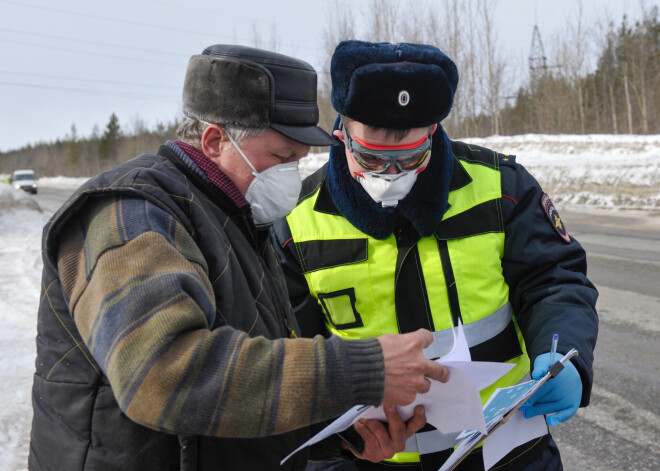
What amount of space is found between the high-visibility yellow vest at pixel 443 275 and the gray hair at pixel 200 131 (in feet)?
1.84

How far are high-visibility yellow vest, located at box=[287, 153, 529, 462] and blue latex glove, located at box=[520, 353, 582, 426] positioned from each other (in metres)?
0.20

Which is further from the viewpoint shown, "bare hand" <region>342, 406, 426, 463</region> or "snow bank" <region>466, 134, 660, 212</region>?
"snow bank" <region>466, 134, 660, 212</region>

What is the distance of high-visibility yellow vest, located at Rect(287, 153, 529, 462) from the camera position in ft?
6.02

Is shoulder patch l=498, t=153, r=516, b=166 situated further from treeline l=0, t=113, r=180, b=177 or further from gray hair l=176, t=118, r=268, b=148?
treeline l=0, t=113, r=180, b=177

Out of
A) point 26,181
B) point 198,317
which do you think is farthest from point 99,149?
point 198,317

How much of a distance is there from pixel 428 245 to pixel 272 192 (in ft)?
1.78

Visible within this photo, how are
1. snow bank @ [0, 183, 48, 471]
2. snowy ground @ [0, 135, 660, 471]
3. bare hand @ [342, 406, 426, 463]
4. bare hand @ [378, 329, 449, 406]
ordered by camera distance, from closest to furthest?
1. bare hand @ [378, 329, 449, 406]
2. bare hand @ [342, 406, 426, 463]
3. snow bank @ [0, 183, 48, 471]
4. snowy ground @ [0, 135, 660, 471]

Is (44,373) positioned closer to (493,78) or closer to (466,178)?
(466,178)

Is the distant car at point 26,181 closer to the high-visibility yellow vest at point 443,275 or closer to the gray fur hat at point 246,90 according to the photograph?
the high-visibility yellow vest at point 443,275

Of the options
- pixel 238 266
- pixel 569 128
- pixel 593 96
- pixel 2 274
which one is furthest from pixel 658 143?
pixel 593 96

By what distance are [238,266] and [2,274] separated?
7815mm

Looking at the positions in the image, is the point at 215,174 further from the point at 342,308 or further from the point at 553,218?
the point at 553,218

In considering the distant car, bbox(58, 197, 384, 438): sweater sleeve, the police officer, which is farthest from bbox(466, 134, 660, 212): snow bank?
the distant car

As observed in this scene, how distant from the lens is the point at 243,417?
1.01 metres
